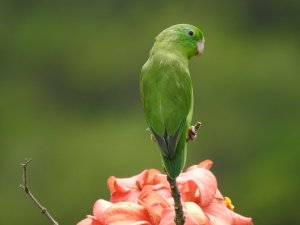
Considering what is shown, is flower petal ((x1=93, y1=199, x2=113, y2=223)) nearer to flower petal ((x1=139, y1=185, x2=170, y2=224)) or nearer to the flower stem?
flower petal ((x1=139, y1=185, x2=170, y2=224))

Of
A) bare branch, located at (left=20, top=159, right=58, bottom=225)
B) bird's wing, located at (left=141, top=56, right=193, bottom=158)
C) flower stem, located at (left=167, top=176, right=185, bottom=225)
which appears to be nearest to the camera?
flower stem, located at (left=167, top=176, right=185, bottom=225)

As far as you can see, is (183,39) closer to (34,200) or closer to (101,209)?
(101,209)

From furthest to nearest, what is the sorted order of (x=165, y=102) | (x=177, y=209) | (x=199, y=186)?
(x=165, y=102) < (x=199, y=186) < (x=177, y=209)

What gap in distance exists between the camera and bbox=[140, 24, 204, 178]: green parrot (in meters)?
2.64

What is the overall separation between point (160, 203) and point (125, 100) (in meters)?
13.6

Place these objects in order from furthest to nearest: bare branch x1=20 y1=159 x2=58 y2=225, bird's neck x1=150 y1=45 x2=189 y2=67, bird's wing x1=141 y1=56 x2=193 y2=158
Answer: bird's neck x1=150 y1=45 x2=189 y2=67
bird's wing x1=141 y1=56 x2=193 y2=158
bare branch x1=20 y1=159 x2=58 y2=225

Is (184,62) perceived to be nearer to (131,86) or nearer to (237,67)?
(131,86)

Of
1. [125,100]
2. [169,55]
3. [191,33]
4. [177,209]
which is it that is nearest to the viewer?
[177,209]

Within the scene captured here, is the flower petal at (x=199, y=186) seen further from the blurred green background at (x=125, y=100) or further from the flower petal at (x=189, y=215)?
the blurred green background at (x=125, y=100)

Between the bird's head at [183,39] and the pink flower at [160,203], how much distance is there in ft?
1.33

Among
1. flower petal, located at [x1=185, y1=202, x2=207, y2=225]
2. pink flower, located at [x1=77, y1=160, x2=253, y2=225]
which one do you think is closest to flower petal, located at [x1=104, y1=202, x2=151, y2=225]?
pink flower, located at [x1=77, y1=160, x2=253, y2=225]

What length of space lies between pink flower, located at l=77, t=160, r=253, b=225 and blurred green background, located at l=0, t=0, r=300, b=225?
31.1 feet

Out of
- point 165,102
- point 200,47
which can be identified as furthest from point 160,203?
point 200,47

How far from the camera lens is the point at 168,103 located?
108 inches
